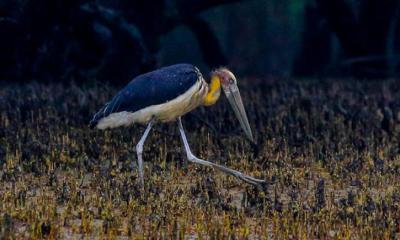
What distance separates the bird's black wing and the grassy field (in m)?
0.52

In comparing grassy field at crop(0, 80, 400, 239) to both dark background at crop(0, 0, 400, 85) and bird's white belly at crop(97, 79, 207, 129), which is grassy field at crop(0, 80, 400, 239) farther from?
dark background at crop(0, 0, 400, 85)

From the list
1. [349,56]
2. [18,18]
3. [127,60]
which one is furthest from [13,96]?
[349,56]

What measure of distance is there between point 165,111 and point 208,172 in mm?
783

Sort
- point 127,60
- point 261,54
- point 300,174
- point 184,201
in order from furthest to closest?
point 261,54, point 127,60, point 300,174, point 184,201

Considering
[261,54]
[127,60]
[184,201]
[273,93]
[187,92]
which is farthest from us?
[261,54]

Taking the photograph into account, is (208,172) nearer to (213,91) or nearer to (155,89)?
(213,91)

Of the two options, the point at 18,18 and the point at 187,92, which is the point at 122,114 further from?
the point at 18,18

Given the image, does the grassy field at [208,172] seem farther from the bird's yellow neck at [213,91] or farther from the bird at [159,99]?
the bird's yellow neck at [213,91]

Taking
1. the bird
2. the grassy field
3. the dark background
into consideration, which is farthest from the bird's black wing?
the dark background

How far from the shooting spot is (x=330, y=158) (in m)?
9.12

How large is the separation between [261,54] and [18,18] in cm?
1810

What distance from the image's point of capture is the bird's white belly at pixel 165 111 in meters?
8.02

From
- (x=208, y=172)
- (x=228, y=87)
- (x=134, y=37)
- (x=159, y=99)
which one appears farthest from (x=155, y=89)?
(x=134, y=37)

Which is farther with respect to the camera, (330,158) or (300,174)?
(330,158)
